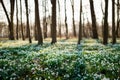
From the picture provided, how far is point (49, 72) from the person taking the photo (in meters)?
10.2

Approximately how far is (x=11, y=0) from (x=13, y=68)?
1383 inches

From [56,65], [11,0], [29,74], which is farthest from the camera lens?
→ [11,0]

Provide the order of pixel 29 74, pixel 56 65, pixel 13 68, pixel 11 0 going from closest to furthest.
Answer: pixel 29 74 → pixel 13 68 → pixel 56 65 → pixel 11 0

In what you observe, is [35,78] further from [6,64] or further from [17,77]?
[6,64]

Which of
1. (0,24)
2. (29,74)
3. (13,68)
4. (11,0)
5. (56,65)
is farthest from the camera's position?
(0,24)

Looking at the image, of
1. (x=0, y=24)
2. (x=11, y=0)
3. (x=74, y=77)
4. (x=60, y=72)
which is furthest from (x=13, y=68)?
(x=0, y=24)

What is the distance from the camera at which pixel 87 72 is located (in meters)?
10.2

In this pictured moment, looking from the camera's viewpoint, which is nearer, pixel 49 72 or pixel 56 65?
pixel 49 72

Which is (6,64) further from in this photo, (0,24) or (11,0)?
(0,24)

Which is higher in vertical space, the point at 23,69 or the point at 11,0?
the point at 11,0

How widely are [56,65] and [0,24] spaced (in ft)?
271

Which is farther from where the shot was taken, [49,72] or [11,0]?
[11,0]

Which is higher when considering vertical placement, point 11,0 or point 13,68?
point 11,0

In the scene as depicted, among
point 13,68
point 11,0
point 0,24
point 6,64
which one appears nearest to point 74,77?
point 13,68
